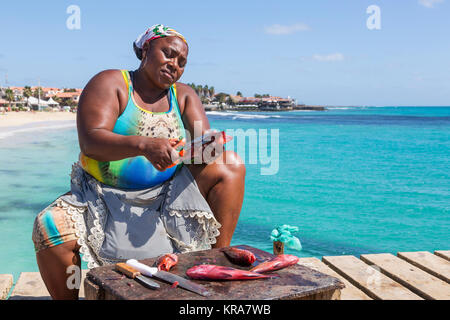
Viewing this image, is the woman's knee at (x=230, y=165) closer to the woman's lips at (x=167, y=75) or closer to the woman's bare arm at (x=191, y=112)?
the woman's bare arm at (x=191, y=112)

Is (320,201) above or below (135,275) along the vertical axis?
below

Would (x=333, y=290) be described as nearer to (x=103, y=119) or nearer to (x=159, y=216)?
(x=159, y=216)

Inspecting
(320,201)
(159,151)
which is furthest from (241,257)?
(320,201)

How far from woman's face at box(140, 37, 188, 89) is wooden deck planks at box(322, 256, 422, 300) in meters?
1.77

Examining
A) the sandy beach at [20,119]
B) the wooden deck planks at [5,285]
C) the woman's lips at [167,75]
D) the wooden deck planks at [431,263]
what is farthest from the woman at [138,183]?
the sandy beach at [20,119]

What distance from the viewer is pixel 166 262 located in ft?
6.24

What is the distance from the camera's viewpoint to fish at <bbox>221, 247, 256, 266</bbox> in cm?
200

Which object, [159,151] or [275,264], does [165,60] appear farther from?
[275,264]

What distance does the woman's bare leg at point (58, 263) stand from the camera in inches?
85.0

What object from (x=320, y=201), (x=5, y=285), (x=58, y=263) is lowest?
(x=320, y=201)

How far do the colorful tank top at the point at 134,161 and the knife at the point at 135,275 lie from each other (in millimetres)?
666

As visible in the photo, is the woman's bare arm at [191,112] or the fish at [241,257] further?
the woman's bare arm at [191,112]

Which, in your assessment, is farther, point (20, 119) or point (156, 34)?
point (20, 119)

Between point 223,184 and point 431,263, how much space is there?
1894 mm
